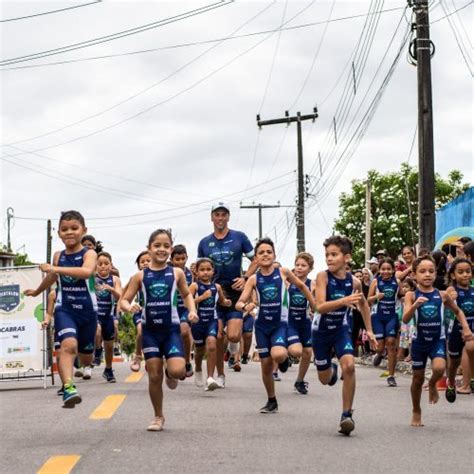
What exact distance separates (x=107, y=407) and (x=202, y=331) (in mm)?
3471

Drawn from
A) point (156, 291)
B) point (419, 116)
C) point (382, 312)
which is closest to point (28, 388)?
point (382, 312)

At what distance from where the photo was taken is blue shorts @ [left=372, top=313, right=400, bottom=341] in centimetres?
1723

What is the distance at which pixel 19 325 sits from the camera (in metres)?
17.0

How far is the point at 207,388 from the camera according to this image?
1442 cm

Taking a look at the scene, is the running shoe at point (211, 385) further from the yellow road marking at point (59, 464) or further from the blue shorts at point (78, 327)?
the yellow road marking at point (59, 464)

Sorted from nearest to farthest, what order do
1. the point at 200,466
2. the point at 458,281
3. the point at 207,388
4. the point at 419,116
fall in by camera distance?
the point at 200,466
the point at 458,281
the point at 207,388
the point at 419,116

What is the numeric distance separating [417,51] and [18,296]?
9.35 m

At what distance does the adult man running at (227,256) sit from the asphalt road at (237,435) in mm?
1186

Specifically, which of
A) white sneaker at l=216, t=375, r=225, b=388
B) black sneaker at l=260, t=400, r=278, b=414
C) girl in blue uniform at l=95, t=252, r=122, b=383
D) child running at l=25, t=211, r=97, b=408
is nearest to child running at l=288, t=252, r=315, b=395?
white sneaker at l=216, t=375, r=225, b=388

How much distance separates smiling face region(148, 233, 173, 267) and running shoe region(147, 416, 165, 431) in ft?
4.92

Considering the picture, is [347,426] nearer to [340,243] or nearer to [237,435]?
[237,435]

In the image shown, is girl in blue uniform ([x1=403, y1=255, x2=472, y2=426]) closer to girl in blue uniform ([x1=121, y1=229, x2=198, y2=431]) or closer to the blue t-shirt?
girl in blue uniform ([x1=121, y1=229, x2=198, y2=431])

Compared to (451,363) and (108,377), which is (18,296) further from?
(451,363)

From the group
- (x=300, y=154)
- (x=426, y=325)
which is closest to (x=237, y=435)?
(x=426, y=325)
